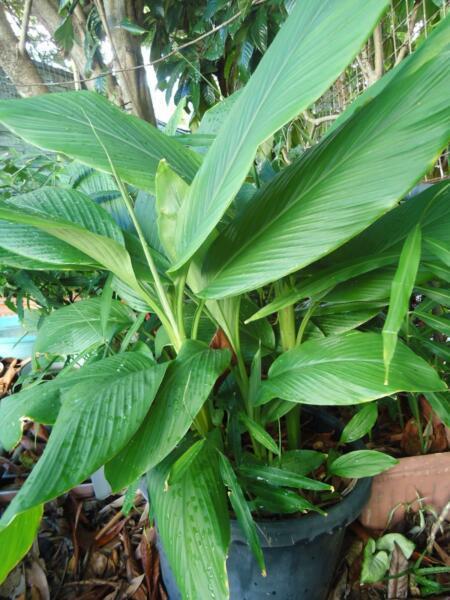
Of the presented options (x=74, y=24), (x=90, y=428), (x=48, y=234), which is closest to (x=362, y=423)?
(x=90, y=428)

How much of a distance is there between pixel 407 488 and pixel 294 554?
29cm

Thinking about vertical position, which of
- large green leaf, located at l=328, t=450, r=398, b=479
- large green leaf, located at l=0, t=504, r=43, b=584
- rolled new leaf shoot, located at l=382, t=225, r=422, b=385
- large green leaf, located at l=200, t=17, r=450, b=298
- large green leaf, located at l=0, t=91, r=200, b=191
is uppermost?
large green leaf, located at l=0, t=91, r=200, b=191

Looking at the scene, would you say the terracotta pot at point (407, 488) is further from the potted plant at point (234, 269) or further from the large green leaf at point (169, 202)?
the large green leaf at point (169, 202)

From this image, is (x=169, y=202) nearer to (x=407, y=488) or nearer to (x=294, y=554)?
(x=294, y=554)

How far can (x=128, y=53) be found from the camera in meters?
1.48

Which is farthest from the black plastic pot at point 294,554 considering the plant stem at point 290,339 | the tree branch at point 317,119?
the tree branch at point 317,119

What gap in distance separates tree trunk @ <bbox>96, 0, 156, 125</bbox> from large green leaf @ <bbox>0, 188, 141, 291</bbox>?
3.86ft

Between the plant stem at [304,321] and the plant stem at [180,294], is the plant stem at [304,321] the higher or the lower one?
the lower one

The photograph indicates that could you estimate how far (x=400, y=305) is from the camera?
27 centimetres

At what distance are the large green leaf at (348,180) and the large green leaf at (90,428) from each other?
12 cm

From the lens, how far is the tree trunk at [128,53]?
55.5 inches

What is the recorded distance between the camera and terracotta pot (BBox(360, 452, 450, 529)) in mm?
637

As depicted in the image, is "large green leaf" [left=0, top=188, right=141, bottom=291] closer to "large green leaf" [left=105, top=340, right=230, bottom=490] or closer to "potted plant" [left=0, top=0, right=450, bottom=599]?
"potted plant" [left=0, top=0, right=450, bottom=599]

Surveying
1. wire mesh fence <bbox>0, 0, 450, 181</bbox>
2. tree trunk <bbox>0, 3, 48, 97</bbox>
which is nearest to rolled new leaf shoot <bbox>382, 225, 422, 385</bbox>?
wire mesh fence <bbox>0, 0, 450, 181</bbox>
